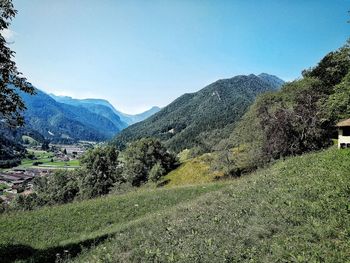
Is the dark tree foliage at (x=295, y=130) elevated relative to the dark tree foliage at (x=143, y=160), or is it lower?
elevated

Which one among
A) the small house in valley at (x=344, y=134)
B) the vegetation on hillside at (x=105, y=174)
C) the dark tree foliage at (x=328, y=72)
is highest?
the dark tree foliage at (x=328, y=72)

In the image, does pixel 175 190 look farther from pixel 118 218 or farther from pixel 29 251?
pixel 29 251

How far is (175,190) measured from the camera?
93.7 ft

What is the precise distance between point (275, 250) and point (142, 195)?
64.7 ft

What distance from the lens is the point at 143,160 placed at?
306 ft

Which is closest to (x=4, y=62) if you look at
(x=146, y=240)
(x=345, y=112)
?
(x=146, y=240)

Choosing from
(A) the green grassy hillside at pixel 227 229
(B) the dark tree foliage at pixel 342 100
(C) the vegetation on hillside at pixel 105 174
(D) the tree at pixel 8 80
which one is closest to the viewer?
(A) the green grassy hillside at pixel 227 229

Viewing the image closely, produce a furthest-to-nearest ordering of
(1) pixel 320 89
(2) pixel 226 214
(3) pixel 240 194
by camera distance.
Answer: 1. (1) pixel 320 89
2. (3) pixel 240 194
3. (2) pixel 226 214

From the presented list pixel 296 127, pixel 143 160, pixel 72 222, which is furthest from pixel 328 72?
pixel 72 222

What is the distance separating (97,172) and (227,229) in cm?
7439

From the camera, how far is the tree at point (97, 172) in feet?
262

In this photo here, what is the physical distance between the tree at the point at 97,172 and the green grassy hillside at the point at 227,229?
195 ft

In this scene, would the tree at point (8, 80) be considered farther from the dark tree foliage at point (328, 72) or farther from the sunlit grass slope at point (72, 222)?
the dark tree foliage at point (328, 72)

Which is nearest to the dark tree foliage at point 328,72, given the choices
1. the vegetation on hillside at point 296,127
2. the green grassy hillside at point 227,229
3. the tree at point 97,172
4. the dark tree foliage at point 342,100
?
the vegetation on hillside at point 296,127
